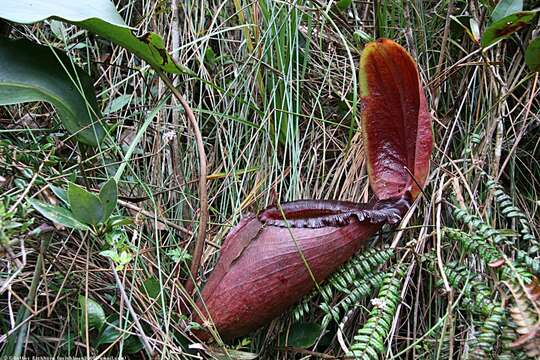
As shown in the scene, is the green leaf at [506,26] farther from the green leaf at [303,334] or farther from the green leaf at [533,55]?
the green leaf at [303,334]

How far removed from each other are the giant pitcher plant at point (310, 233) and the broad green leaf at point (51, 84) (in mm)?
375

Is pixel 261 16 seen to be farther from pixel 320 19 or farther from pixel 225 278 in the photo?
pixel 225 278

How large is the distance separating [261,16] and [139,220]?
589 millimetres

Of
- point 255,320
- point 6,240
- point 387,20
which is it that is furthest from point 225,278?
point 387,20

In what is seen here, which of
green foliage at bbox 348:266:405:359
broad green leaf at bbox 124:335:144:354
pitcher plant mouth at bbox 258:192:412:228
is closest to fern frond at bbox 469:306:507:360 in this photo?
green foliage at bbox 348:266:405:359

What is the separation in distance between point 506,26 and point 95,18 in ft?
2.49

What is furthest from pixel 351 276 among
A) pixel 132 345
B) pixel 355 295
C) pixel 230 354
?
pixel 132 345

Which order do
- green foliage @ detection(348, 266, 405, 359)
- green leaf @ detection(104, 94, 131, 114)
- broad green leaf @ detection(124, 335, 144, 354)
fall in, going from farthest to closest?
1. green leaf @ detection(104, 94, 131, 114)
2. broad green leaf @ detection(124, 335, 144, 354)
3. green foliage @ detection(348, 266, 405, 359)

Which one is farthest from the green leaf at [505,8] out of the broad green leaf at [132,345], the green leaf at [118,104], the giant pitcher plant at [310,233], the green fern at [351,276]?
the broad green leaf at [132,345]

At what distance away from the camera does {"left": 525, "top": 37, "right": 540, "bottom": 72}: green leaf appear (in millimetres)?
1077

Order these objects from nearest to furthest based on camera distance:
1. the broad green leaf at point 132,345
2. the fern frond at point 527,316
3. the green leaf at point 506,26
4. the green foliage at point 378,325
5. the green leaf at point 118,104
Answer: the fern frond at point 527,316 < the green foliage at point 378,325 < the broad green leaf at point 132,345 < the green leaf at point 506,26 < the green leaf at point 118,104

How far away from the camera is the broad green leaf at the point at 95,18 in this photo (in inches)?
36.0

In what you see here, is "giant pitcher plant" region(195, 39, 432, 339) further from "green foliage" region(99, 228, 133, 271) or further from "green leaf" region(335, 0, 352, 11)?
"green leaf" region(335, 0, 352, 11)

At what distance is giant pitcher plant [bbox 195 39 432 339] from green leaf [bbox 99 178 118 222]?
0.67 feet
